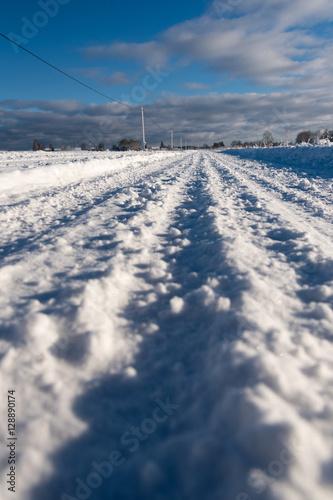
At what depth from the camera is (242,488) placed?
1.10m

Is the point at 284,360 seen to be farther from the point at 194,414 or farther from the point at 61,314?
the point at 61,314

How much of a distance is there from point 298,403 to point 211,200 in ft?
15.7

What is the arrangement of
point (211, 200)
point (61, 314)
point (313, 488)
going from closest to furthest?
→ point (313, 488), point (61, 314), point (211, 200)

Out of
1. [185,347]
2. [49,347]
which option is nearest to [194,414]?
[185,347]

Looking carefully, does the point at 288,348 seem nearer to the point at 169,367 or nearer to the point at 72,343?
the point at 169,367

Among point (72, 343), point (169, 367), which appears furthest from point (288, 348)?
point (72, 343)

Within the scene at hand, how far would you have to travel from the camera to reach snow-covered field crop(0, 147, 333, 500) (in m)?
1.19

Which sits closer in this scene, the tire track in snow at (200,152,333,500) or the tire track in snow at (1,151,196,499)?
the tire track in snow at (200,152,333,500)

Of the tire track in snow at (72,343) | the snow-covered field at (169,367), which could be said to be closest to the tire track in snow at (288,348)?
the snow-covered field at (169,367)

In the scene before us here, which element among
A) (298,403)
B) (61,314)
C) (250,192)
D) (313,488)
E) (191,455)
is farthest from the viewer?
(250,192)

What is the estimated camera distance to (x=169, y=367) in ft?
5.65

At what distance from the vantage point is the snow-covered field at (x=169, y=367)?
3.90ft

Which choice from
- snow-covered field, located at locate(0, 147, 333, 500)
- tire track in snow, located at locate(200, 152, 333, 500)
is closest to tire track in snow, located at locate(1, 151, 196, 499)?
snow-covered field, located at locate(0, 147, 333, 500)

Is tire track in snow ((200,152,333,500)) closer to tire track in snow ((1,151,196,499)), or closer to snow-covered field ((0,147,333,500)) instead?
snow-covered field ((0,147,333,500))
